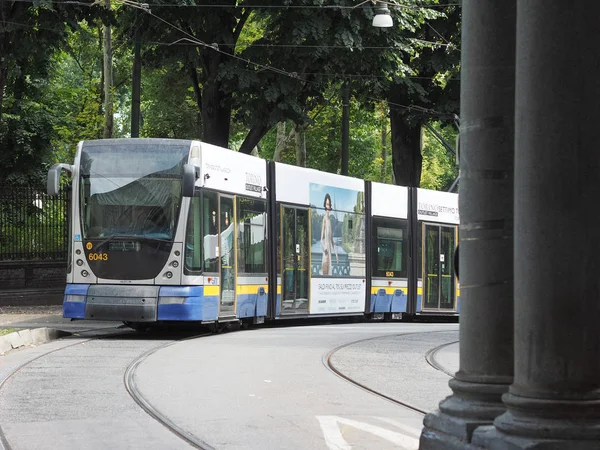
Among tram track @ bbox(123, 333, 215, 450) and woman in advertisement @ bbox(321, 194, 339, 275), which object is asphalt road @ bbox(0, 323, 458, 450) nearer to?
tram track @ bbox(123, 333, 215, 450)

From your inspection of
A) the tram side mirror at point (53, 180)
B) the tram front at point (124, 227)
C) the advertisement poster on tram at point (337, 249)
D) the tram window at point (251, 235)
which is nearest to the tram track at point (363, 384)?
the tram window at point (251, 235)

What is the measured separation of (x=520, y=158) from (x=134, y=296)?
40.4ft

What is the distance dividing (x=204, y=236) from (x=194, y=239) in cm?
26

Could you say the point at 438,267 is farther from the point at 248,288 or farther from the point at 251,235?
the point at 248,288

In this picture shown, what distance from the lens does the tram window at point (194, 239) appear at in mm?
18094

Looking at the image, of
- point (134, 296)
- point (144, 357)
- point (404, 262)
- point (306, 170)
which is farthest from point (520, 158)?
point (404, 262)

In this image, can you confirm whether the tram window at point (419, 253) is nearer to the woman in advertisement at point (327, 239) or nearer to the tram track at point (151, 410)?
the woman in advertisement at point (327, 239)

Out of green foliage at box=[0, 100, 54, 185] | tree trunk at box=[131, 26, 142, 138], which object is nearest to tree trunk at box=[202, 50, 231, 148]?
tree trunk at box=[131, 26, 142, 138]

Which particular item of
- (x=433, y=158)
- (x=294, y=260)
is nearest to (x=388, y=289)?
(x=294, y=260)

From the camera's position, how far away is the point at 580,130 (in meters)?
6.02

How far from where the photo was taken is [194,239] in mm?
18234

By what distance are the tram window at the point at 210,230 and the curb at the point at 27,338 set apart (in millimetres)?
2675

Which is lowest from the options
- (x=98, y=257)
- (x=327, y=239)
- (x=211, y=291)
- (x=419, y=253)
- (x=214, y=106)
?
(x=211, y=291)

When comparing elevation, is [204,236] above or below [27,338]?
above
